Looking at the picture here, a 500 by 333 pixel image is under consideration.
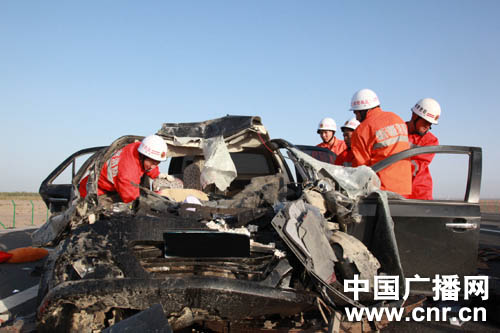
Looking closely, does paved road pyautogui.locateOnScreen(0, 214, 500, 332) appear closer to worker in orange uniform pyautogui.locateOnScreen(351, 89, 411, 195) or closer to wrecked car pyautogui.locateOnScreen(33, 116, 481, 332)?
wrecked car pyautogui.locateOnScreen(33, 116, 481, 332)

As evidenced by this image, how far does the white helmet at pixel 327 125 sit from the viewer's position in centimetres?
964

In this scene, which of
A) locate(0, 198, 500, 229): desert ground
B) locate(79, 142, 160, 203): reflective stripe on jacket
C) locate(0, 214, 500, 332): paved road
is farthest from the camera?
locate(0, 198, 500, 229): desert ground

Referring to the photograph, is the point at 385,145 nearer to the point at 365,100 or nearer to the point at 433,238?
the point at 365,100

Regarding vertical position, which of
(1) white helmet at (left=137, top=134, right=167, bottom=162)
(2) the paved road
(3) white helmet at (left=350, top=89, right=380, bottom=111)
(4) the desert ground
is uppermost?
(3) white helmet at (left=350, top=89, right=380, bottom=111)

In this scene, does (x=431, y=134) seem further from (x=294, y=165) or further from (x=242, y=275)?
(x=242, y=275)

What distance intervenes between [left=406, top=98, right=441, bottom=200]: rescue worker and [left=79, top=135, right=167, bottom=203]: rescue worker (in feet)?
9.44

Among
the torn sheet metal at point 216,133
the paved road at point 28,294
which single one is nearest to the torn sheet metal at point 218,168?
the torn sheet metal at point 216,133

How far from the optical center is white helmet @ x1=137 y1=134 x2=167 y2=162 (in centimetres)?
489

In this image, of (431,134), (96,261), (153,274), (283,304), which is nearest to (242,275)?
(283,304)

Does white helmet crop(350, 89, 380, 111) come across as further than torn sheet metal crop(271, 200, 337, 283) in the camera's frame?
Yes

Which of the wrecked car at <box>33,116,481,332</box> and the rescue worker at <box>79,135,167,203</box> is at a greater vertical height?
the rescue worker at <box>79,135,167,203</box>

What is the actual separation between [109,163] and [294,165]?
6.79ft

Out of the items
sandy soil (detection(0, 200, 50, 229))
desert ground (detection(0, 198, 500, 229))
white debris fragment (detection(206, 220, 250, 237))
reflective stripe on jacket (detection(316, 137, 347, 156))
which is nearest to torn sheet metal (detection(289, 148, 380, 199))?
white debris fragment (detection(206, 220, 250, 237))

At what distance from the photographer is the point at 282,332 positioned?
2926mm
